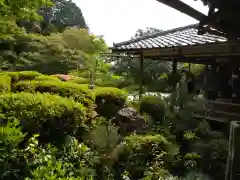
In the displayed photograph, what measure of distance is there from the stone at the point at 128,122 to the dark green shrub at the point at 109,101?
0.55 metres

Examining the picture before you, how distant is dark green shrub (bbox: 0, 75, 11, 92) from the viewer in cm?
775

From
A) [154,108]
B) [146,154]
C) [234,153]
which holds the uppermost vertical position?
[234,153]

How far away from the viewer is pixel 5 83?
8086 mm

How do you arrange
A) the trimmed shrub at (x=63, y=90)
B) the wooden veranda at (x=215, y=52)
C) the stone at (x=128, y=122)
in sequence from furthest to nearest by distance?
the trimmed shrub at (x=63, y=90) → the stone at (x=128, y=122) → the wooden veranda at (x=215, y=52)

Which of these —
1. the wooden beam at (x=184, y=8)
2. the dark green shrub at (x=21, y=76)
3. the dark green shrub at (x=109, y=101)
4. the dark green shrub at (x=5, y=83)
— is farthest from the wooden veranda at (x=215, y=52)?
the dark green shrub at (x=5, y=83)

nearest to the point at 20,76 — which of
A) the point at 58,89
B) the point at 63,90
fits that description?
the point at 58,89

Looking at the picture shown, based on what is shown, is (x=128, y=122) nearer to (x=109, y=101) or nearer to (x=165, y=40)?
(x=109, y=101)

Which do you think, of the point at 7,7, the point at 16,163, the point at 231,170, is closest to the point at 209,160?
the point at 231,170

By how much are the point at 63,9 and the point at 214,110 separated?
87.2 ft

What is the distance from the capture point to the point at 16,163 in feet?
17.9

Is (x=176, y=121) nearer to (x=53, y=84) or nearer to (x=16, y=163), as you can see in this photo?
(x=53, y=84)

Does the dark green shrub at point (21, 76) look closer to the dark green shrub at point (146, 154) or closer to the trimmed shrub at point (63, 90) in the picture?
the trimmed shrub at point (63, 90)

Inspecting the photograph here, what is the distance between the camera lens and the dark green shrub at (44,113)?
621cm

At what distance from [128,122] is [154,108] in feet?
6.03
